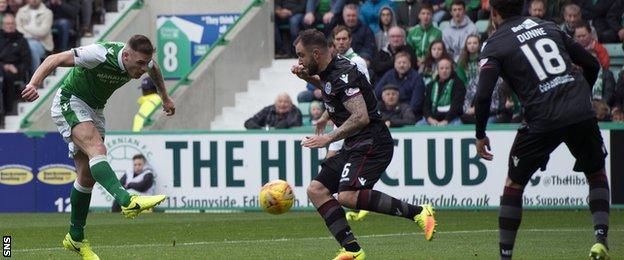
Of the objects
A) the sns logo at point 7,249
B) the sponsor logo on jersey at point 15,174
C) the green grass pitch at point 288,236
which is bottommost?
the sponsor logo on jersey at point 15,174

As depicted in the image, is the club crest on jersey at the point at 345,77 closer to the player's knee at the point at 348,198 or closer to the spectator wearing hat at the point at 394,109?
the player's knee at the point at 348,198

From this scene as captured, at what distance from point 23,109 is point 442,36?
310 inches

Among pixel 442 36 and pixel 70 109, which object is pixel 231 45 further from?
pixel 70 109

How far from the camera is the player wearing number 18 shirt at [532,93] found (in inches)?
427

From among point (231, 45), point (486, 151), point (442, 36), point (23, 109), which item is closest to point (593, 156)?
point (486, 151)

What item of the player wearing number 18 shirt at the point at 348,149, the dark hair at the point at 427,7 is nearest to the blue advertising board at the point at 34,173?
the dark hair at the point at 427,7

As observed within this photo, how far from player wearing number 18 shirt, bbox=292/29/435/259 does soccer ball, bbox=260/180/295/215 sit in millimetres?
599

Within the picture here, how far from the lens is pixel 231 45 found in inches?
1014

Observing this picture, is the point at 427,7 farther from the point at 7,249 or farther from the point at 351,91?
the point at 351,91

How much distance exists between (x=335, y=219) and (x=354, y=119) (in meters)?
0.85

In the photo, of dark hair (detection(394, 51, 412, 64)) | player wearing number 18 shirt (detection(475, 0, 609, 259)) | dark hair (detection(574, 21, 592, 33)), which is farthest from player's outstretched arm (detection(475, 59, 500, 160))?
dark hair (detection(394, 51, 412, 64))

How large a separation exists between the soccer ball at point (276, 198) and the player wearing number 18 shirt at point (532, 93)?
91.7 inches

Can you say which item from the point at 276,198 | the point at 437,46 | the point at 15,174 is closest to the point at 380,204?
the point at 276,198

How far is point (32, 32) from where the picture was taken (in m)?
26.8
